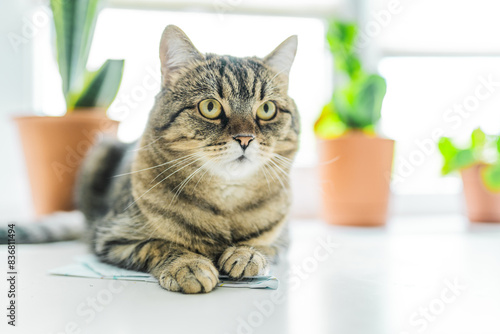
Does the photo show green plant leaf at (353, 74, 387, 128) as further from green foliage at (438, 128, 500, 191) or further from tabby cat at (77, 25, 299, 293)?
tabby cat at (77, 25, 299, 293)

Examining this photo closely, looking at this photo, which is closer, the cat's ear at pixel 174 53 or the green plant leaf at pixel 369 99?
the cat's ear at pixel 174 53

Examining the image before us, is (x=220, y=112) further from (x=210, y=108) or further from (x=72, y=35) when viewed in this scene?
(x=72, y=35)

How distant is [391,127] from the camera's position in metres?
1.90

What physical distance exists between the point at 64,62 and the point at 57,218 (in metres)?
0.56

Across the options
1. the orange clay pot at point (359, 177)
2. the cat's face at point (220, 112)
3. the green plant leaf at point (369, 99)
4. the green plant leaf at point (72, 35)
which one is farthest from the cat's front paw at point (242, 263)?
the green plant leaf at point (72, 35)

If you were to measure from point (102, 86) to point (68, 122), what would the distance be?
0.59 feet

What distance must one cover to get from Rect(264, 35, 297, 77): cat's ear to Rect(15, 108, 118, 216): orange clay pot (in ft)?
2.54

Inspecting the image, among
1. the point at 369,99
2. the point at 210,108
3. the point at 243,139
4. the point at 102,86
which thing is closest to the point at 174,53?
the point at 210,108

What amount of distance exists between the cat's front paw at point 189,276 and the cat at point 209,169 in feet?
0.06

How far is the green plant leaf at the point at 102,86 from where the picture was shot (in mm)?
1389

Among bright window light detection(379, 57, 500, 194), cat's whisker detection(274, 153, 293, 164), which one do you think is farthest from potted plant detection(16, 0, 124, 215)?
bright window light detection(379, 57, 500, 194)

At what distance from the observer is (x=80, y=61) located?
1402 millimetres

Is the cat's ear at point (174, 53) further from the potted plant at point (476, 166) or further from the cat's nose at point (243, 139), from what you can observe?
the potted plant at point (476, 166)

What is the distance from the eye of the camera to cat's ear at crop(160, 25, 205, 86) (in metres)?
0.82
